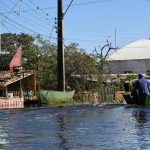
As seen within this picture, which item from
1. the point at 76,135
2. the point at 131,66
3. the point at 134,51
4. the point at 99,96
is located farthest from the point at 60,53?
the point at 134,51

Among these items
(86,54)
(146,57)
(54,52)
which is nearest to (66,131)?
(86,54)

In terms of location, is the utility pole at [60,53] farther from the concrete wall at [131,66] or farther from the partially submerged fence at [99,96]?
the concrete wall at [131,66]

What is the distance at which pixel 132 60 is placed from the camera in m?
77.5

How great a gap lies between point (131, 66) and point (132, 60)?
2.83 feet

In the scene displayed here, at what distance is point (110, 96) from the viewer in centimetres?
4372

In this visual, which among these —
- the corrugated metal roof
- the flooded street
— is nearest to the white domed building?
the corrugated metal roof

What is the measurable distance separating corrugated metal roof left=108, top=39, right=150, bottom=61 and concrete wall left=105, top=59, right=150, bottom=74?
894 mm

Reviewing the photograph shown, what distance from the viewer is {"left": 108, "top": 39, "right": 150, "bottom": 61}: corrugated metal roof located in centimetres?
7836

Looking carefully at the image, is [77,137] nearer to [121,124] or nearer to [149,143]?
[149,143]

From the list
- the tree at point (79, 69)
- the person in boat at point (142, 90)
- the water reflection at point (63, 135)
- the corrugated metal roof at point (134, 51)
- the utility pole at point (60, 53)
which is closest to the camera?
the water reflection at point (63, 135)

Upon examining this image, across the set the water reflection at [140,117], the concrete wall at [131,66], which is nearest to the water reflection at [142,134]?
the water reflection at [140,117]

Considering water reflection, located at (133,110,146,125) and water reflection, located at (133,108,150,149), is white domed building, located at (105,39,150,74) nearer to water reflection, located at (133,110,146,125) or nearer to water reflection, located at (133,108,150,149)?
water reflection, located at (133,110,146,125)

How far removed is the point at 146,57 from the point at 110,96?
34677mm

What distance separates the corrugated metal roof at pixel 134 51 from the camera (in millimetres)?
78363
